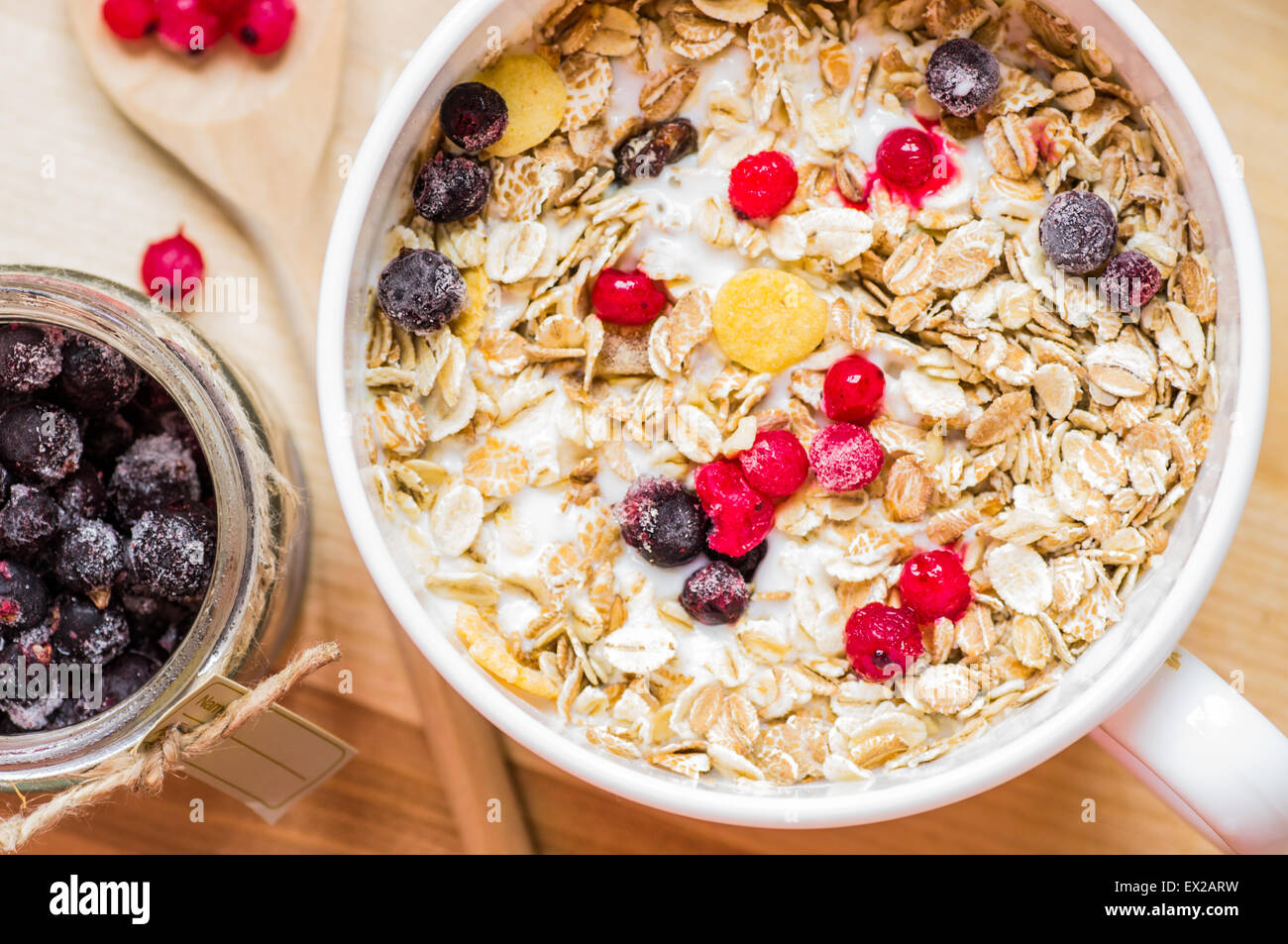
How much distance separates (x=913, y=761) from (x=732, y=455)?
0.18 meters

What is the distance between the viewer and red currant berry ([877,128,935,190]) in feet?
1.88

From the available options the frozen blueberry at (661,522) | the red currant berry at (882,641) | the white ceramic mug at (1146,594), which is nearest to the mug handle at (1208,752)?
the white ceramic mug at (1146,594)

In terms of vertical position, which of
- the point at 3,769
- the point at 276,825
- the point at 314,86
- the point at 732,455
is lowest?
the point at 276,825

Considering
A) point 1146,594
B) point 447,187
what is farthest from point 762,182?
point 1146,594

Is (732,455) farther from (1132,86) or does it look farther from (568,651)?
(1132,86)

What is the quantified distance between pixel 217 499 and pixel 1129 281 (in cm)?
46

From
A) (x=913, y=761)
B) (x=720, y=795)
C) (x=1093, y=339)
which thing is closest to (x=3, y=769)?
(x=720, y=795)

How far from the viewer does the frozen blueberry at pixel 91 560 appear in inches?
21.8

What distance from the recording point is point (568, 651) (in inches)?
22.9

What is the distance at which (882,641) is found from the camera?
1.87 feet

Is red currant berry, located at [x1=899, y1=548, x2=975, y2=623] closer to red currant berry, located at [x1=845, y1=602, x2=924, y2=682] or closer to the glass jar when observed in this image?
red currant berry, located at [x1=845, y1=602, x2=924, y2=682]

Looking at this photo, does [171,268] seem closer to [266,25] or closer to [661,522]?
[266,25]

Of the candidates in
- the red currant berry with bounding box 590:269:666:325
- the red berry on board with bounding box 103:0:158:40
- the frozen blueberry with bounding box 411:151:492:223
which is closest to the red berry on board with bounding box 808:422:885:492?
the red currant berry with bounding box 590:269:666:325

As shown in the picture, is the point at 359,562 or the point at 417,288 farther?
the point at 359,562
